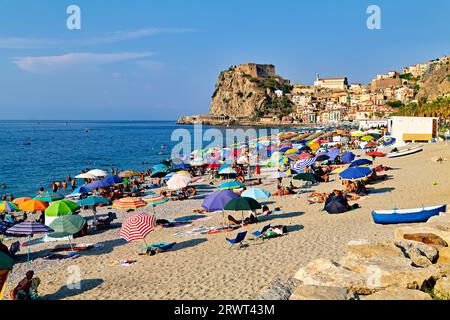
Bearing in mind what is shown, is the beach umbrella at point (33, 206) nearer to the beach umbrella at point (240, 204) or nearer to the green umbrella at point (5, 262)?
the beach umbrella at point (240, 204)

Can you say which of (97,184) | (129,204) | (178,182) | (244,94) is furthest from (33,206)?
(244,94)

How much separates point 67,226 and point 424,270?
905 cm

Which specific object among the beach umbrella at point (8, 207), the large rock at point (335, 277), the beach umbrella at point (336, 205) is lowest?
the beach umbrella at point (8, 207)

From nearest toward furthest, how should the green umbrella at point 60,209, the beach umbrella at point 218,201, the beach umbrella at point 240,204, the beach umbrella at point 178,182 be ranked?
the beach umbrella at point 240,204 < the green umbrella at point 60,209 < the beach umbrella at point 218,201 < the beach umbrella at point 178,182

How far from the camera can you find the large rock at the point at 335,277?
218 inches

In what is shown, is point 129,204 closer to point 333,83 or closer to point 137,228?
point 137,228

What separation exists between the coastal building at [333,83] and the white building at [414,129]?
429 ft

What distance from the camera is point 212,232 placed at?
1283 centimetres

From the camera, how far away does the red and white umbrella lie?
34.8ft

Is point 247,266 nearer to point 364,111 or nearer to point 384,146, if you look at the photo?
point 384,146

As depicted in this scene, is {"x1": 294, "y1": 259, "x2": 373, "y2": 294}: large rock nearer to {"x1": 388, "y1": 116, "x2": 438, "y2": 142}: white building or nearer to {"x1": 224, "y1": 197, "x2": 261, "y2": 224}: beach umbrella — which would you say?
{"x1": 224, "y1": 197, "x2": 261, "y2": 224}: beach umbrella

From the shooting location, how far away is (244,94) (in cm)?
15475

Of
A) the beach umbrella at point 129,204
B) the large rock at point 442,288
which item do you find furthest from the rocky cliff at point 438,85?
the large rock at point 442,288

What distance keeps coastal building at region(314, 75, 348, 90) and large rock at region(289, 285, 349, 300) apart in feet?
537
